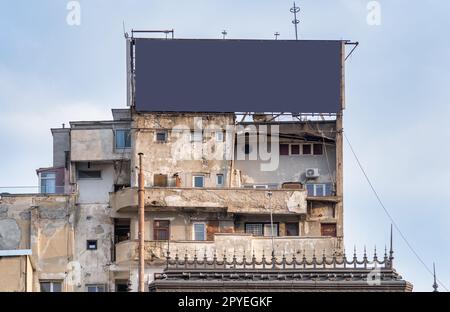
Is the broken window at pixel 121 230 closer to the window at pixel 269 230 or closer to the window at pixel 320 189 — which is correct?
the window at pixel 269 230

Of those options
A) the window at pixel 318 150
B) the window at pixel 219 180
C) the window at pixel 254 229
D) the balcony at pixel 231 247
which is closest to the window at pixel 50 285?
the balcony at pixel 231 247

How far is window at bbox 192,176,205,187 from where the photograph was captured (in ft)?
239

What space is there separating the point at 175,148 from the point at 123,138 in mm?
3364

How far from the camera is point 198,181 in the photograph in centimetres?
7294

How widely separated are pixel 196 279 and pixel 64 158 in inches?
968

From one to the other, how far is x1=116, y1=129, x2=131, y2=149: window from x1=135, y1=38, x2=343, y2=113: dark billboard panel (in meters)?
2.42

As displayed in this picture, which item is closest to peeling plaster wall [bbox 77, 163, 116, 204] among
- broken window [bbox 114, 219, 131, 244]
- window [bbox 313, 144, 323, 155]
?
broken window [bbox 114, 219, 131, 244]

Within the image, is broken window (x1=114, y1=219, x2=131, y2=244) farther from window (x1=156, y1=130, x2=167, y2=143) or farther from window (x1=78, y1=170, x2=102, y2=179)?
window (x1=156, y1=130, x2=167, y2=143)

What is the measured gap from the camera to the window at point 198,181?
7288 cm

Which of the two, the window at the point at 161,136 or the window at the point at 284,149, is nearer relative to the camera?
the window at the point at 161,136

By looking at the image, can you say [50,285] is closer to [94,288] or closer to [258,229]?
[94,288]

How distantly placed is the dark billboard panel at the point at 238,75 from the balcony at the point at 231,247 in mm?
7002
